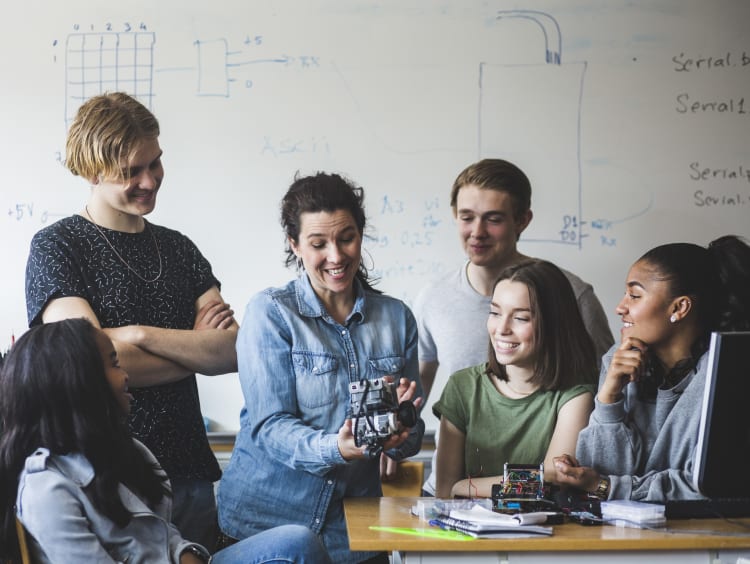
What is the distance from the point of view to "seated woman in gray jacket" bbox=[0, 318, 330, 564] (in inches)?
75.5

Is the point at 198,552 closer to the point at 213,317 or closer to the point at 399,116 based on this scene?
the point at 213,317

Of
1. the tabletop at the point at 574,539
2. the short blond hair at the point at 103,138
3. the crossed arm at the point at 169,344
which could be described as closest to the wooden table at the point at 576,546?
the tabletop at the point at 574,539

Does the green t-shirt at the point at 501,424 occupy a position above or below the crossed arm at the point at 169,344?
below

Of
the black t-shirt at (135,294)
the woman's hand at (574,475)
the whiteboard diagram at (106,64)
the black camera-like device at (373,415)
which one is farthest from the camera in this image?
the whiteboard diagram at (106,64)

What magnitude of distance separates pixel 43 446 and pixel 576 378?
139cm

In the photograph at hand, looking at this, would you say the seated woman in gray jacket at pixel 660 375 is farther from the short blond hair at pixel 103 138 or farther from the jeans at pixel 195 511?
the short blond hair at pixel 103 138

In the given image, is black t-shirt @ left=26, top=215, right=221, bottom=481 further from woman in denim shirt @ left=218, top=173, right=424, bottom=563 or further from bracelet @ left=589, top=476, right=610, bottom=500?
bracelet @ left=589, top=476, right=610, bottom=500

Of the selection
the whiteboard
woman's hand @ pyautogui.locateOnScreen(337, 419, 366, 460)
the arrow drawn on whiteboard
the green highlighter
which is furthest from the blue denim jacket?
the arrow drawn on whiteboard

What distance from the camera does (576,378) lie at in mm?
2588

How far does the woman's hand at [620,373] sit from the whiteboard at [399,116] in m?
1.51

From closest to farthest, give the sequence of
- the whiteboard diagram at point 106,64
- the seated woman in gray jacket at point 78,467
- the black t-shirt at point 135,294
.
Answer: the seated woman in gray jacket at point 78,467 → the black t-shirt at point 135,294 → the whiteboard diagram at point 106,64

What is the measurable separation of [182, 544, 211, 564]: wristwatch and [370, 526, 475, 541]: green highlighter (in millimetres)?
411

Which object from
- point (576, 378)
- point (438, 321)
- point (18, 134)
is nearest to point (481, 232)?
point (438, 321)

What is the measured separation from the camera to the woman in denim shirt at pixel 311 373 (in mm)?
2328
